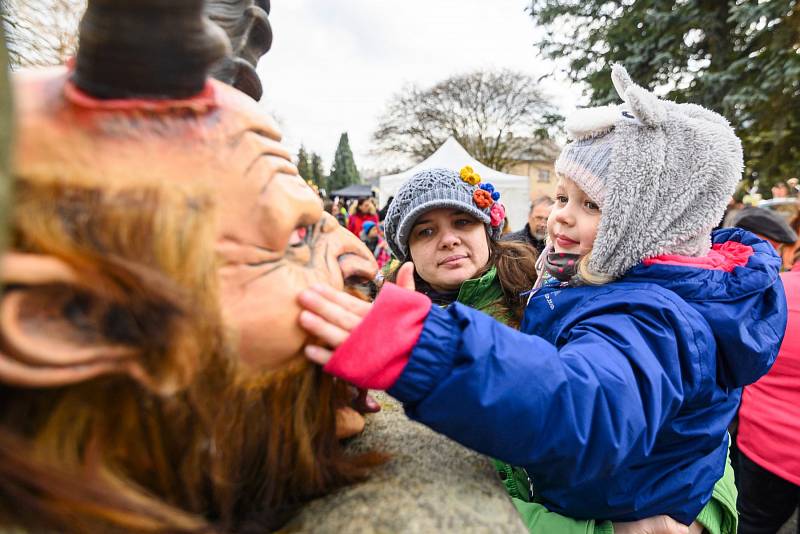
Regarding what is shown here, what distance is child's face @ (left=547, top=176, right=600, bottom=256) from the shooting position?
1.57 m

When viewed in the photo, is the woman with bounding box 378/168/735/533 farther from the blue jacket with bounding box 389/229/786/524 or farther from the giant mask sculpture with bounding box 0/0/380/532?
the giant mask sculpture with bounding box 0/0/380/532

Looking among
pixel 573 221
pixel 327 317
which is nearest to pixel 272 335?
pixel 327 317

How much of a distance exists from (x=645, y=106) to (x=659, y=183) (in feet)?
0.72

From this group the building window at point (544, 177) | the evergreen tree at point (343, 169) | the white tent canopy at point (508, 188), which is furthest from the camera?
the evergreen tree at point (343, 169)

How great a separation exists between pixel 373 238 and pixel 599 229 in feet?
23.0

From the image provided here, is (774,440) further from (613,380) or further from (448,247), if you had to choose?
(613,380)

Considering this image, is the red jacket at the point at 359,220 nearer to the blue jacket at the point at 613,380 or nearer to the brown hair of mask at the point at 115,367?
the blue jacket at the point at 613,380

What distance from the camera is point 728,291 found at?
4.51 ft

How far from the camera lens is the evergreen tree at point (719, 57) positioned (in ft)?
21.5

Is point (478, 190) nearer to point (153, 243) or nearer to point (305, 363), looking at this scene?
point (305, 363)

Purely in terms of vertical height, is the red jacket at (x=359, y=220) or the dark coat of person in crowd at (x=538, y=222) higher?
the dark coat of person in crowd at (x=538, y=222)

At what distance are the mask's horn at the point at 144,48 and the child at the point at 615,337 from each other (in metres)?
0.41

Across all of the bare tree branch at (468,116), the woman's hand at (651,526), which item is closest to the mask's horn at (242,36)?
the woman's hand at (651,526)

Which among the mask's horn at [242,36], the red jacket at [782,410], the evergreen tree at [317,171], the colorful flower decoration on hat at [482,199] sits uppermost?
the mask's horn at [242,36]
